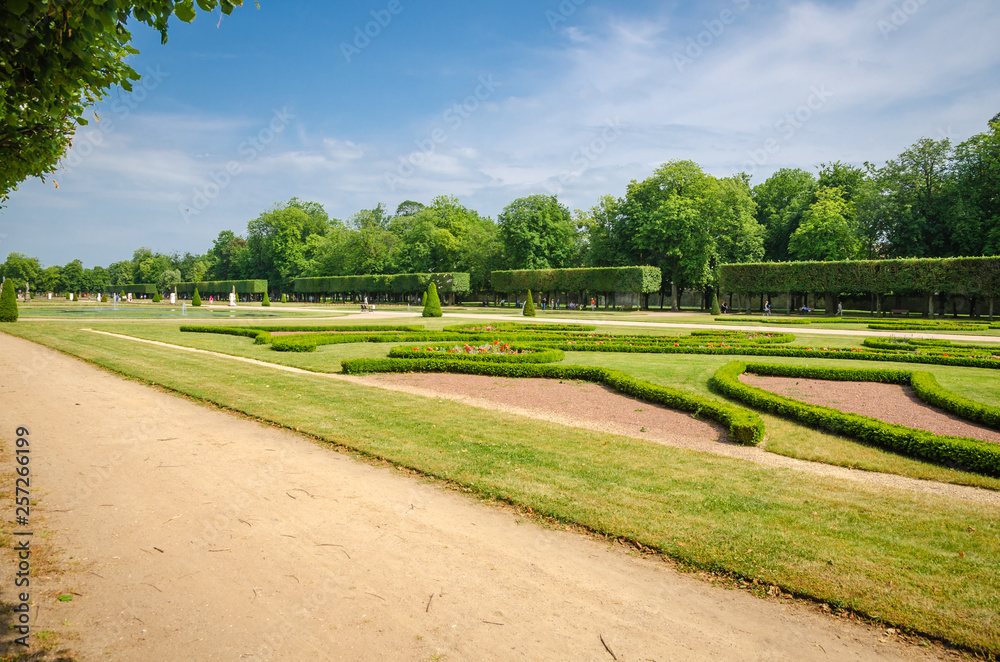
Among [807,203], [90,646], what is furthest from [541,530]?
[807,203]

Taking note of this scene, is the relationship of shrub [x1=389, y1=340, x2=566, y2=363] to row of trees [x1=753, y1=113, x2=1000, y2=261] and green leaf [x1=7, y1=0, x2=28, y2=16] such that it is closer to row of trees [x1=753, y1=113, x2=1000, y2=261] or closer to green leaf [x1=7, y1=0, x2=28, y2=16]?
green leaf [x1=7, y1=0, x2=28, y2=16]

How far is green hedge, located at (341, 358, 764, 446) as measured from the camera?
7375 millimetres

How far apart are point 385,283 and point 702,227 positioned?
42.1 meters

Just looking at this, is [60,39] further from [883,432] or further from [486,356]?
[486,356]

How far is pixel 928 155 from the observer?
50406 mm

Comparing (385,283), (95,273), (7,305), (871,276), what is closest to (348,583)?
(7,305)

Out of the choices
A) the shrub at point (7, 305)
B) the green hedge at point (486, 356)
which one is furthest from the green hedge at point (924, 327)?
the shrub at point (7, 305)

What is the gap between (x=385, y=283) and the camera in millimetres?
76562

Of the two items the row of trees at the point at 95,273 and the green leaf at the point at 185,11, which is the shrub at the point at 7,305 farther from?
the row of trees at the point at 95,273

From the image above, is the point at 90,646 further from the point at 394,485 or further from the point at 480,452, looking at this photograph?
the point at 480,452

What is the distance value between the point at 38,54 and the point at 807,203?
72307 mm

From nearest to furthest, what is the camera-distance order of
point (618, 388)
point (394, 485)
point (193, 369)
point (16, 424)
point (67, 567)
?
point (67, 567) < point (394, 485) < point (16, 424) < point (618, 388) < point (193, 369)

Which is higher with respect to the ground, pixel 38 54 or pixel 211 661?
pixel 38 54

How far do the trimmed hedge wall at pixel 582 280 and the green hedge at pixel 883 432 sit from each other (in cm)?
4299
